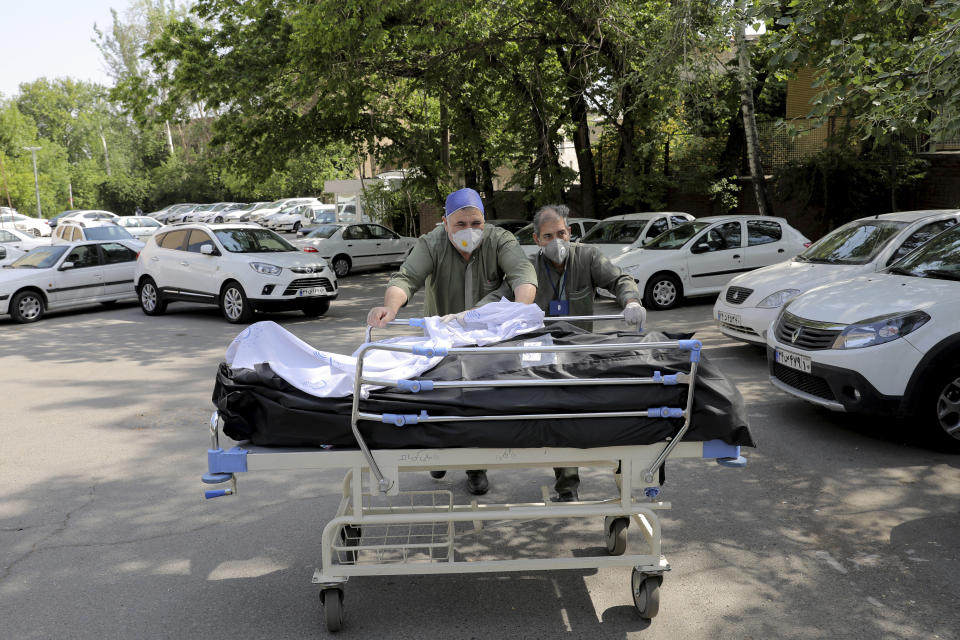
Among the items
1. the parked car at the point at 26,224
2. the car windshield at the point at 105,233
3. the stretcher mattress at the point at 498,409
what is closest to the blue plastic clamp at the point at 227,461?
the stretcher mattress at the point at 498,409

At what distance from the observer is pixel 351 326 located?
44.6 feet

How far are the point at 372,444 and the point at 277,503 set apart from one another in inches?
91.2

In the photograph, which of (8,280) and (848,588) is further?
(8,280)

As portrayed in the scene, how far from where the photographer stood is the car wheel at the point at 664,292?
552 inches

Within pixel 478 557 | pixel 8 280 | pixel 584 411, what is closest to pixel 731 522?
pixel 478 557

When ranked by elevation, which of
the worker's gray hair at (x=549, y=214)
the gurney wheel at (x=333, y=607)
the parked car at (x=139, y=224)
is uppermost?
the parked car at (x=139, y=224)

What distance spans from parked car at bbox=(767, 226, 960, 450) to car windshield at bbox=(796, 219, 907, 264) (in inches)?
93.9

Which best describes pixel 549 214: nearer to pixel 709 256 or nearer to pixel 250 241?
pixel 709 256

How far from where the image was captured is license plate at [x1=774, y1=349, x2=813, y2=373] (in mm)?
6402

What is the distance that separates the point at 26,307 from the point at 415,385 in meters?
15.1

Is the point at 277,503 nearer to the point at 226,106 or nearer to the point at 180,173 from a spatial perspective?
the point at 226,106

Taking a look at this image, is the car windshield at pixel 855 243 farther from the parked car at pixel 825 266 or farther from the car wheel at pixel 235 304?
the car wheel at pixel 235 304

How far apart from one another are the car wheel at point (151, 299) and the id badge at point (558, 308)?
12.4 m

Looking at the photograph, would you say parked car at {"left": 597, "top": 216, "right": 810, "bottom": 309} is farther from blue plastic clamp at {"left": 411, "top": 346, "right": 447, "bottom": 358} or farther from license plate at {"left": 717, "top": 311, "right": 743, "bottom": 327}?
blue plastic clamp at {"left": 411, "top": 346, "right": 447, "bottom": 358}
